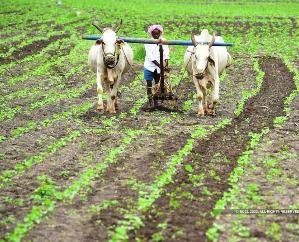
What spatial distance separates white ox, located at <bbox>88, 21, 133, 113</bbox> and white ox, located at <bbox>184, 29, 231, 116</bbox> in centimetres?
167

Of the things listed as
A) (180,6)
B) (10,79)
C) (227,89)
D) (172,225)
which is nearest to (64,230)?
(172,225)

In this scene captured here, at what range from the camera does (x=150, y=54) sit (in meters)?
15.2

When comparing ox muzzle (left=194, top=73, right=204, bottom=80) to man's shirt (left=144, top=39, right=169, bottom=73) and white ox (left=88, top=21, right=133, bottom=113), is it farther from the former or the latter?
white ox (left=88, top=21, right=133, bottom=113)

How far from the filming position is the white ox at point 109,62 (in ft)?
47.6

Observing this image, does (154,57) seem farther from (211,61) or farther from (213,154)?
(213,154)

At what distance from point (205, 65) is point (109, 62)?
2239 millimetres

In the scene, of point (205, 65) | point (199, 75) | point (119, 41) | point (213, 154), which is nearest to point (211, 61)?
point (205, 65)

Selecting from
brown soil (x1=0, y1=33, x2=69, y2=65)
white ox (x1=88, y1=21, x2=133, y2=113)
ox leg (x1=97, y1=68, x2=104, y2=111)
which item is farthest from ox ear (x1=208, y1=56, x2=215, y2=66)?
brown soil (x1=0, y1=33, x2=69, y2=65)

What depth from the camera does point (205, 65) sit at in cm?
1410

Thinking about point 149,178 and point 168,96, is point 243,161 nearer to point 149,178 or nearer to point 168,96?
point 149,178

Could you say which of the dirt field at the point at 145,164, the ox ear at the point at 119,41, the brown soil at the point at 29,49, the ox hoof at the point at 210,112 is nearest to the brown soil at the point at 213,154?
the dirt field at the point at 145,164

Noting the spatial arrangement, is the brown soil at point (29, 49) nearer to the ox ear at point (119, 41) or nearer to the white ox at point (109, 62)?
the white ox at point (109, 62)

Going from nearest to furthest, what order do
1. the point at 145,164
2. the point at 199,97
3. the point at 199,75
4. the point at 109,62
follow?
the point at 145,164 < the point at 199,75 < the point at 109,62 < the point at 199,97

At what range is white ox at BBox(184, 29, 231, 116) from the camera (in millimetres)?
14070
